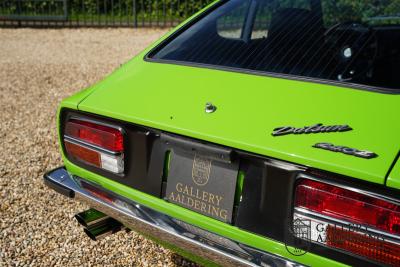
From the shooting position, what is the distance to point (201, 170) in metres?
1.89

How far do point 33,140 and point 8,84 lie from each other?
2.74 metres

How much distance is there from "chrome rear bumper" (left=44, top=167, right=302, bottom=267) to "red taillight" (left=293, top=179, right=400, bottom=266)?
0.63ft

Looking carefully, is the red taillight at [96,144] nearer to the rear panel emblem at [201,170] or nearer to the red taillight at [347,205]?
the rear panel emblem at [201,170]

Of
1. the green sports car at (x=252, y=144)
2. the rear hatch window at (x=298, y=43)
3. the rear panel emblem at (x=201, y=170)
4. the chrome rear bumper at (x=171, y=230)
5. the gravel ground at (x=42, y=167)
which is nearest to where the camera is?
the green sports car at (x=252, y=144)

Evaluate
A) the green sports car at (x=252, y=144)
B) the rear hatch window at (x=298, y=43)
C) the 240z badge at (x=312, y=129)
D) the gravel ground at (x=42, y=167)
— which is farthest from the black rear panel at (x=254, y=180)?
the gravel ground at (x=42, y=167)

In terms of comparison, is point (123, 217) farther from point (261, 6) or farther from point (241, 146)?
point (261, 6)

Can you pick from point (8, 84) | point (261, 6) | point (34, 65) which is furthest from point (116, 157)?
point (34, 65)

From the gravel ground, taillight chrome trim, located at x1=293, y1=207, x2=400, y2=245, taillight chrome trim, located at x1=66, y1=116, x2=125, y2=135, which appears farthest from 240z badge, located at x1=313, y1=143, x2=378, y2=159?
the gravel ground

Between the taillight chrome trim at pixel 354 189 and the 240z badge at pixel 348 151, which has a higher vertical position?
the 240z badge at pixel 348 151

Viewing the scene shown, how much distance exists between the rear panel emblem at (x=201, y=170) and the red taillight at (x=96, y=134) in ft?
1.45

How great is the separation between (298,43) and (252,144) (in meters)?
0.81

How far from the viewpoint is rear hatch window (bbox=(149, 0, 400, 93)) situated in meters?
2.07

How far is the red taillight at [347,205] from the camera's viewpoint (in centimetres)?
148

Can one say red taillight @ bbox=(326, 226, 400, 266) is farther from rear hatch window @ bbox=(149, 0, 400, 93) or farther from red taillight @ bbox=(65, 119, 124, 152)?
red taillight @ bbox=(65, 119, 124, 152)
